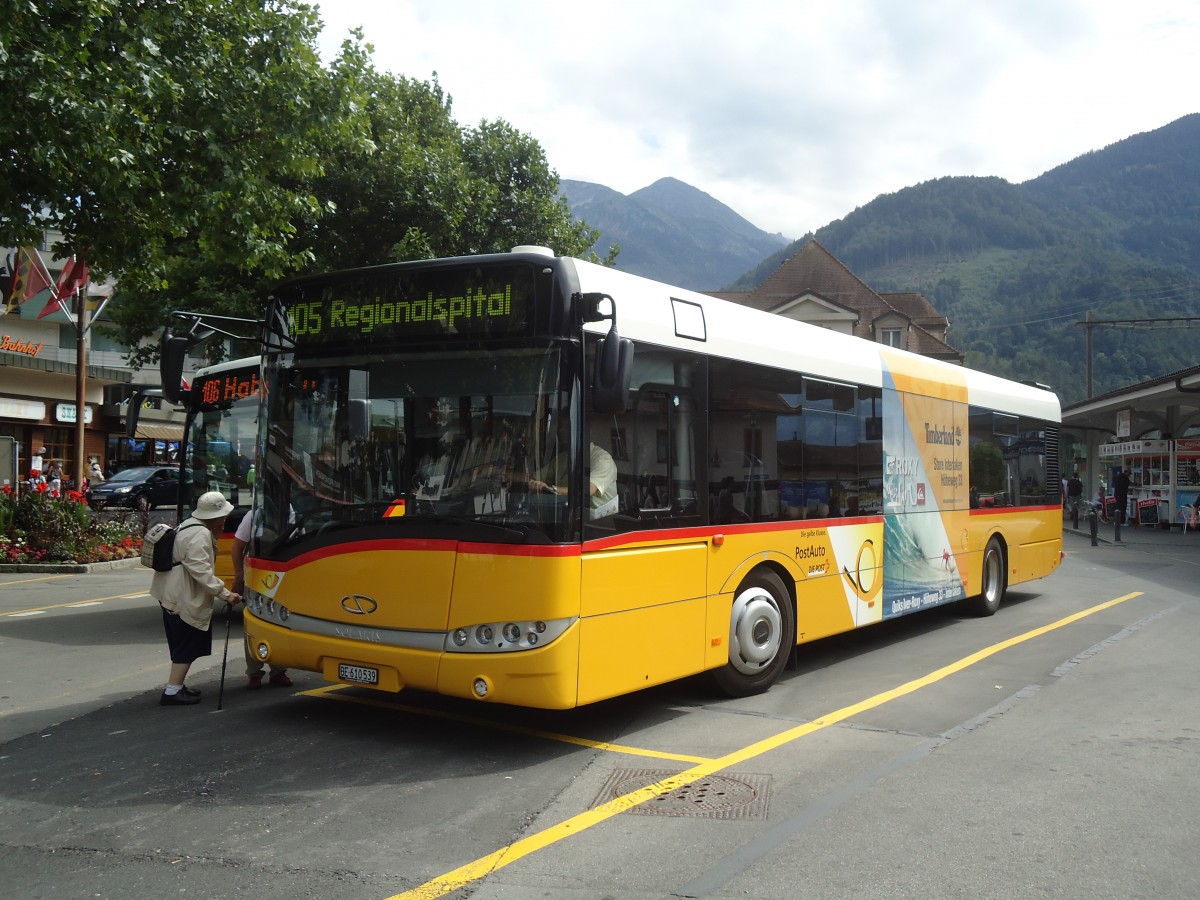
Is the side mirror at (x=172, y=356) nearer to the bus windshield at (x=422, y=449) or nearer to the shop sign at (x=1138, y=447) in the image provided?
the bus windshield at (x=422, y=449)

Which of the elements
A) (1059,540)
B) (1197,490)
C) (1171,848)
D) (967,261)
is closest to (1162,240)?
(967,261)

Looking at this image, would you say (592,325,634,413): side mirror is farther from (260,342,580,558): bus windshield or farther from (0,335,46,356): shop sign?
(0,335,46,356): shop sign

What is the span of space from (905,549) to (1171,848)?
5.58 m

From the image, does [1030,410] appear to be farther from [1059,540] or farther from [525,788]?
[525,788]

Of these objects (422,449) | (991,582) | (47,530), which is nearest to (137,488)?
(47,530)

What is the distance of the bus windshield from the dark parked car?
27.8 metres

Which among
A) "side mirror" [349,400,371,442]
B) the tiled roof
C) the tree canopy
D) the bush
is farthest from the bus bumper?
the tiled roof

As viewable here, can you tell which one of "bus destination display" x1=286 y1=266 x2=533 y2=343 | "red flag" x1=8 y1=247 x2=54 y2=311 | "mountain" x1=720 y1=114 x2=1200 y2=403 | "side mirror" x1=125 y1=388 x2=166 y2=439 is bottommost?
"side mirror" x1=125 y1=388 x2=166 y2=439

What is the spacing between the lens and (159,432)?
4544 centimetres

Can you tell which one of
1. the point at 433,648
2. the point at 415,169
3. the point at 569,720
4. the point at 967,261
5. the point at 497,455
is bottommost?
the point at 569,720

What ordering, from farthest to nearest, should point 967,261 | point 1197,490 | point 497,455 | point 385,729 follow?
point 967,261
point 1197,490
point 385,729
point 497,455

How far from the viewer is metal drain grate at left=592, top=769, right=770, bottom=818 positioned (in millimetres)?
5133

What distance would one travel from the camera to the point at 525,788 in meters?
5.53

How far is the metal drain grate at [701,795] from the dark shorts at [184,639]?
3.41 m
